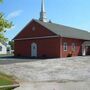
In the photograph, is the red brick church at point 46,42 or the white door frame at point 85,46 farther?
the white door frame at point 85,46

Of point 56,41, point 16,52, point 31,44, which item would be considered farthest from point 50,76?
point 16,52

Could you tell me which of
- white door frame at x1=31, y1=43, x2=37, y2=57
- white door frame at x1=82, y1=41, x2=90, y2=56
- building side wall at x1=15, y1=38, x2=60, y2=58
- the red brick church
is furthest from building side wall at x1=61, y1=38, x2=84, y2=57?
white door frame at x1=31, y1=43, x2=37, y2=57

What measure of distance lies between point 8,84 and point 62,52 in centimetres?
2527

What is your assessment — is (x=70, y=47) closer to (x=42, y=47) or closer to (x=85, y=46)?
(x=42, y=47)

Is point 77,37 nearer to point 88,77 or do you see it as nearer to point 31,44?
point 31,44

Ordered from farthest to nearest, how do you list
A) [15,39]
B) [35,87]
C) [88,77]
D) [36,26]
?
[15,39]
[36,26]
[88,77]
[35,87]

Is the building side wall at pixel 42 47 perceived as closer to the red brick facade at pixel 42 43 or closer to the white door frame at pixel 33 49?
the red brick facade at pixel 42 43

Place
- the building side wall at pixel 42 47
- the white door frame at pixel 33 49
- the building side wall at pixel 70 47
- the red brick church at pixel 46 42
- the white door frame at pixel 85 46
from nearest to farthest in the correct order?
the building side wall at pixel 42 47 → the red brick church at pixel 46 42 → the building side wall at pixel 70 47 → the white door frame at pixel 33 49 → the white door frame at pixel 85 46

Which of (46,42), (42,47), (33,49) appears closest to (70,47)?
(46,42)

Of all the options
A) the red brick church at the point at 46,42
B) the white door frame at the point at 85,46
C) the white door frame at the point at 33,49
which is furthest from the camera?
the white door frame at the point at 85,46

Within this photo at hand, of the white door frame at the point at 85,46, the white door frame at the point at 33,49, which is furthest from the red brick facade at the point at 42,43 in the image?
the white door frame at the point at 85,46

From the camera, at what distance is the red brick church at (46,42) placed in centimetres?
4025

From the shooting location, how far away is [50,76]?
1938cm

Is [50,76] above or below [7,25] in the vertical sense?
below
